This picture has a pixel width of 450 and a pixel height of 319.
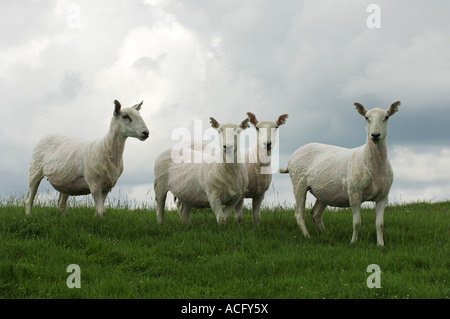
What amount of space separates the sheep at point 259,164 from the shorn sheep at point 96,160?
97.9 inches

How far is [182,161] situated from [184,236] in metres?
2.10

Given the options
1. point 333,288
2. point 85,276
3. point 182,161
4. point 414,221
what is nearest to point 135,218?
point 182,161

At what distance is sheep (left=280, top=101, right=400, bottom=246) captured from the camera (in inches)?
407

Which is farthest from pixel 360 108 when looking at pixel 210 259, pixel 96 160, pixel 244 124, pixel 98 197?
pixel 98 197

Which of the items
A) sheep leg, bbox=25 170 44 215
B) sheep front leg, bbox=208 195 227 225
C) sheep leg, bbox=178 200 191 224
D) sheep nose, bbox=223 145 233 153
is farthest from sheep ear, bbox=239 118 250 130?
sheep leg, bbox=25 170 44 215

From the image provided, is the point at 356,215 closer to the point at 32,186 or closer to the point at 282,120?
the point at 282,120

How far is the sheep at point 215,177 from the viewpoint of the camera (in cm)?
1066

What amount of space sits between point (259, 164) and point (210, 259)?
2953mm

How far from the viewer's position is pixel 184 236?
432 inches

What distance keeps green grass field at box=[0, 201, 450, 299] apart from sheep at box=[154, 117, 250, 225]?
60cm

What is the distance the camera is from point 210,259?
32.0 feet

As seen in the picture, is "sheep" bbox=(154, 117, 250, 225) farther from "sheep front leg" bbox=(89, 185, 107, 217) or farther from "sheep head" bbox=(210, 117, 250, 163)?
"sheep front leg" bbox=(89, 185, 107, 217)

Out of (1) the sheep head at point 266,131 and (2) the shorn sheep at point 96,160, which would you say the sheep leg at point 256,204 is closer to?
(1) the sheep head at point 266,131
